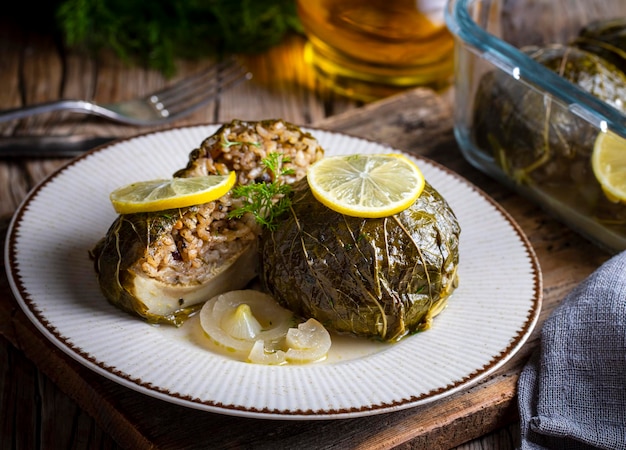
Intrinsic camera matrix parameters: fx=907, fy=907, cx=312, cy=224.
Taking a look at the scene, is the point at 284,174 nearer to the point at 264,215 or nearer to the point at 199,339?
the point at 264,215

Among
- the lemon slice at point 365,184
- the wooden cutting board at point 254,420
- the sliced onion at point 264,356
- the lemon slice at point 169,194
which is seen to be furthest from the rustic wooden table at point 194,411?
the lemon slice at point 365,184

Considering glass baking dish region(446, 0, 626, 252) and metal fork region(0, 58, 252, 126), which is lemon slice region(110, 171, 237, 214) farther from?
metal fork region(0, 58, 252, 126)

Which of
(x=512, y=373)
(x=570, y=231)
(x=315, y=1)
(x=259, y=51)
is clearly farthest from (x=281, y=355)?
(x=259, y=51)

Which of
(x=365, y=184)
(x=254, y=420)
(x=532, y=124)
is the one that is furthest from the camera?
(x=532, y=124)

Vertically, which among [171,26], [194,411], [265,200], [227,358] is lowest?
[194,411]

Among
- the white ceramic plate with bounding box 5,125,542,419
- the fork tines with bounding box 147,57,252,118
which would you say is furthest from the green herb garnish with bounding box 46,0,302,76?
the white ceramic plate with bounding box 5,125,542,419

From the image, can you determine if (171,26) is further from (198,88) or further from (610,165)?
(610,165)

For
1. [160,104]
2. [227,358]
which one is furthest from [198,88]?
[227,358]
